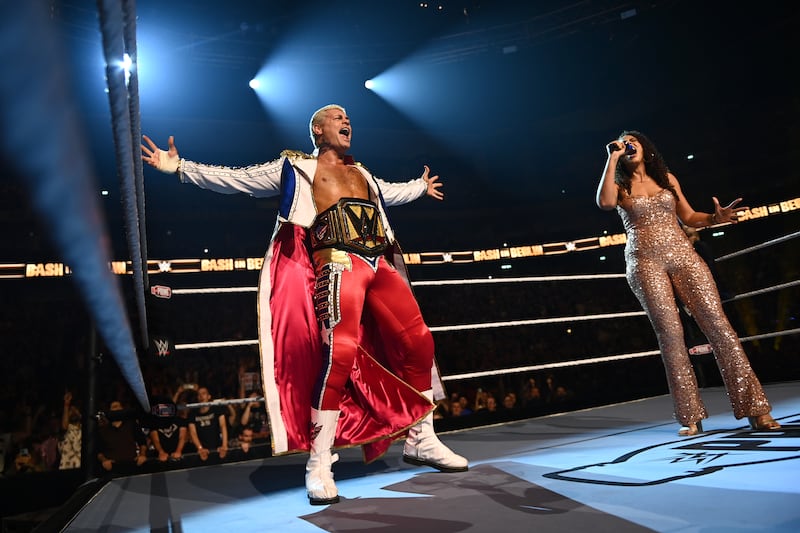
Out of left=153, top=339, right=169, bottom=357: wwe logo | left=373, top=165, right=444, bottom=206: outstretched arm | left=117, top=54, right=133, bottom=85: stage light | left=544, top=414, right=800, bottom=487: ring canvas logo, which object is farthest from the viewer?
left=373, top=165, right=444, bottom=206: outstretched arm

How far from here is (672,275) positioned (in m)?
2.08

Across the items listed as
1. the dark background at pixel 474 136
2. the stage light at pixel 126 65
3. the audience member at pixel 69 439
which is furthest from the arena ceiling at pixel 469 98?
the stage light at pixel 126 65

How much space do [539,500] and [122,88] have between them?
3.93ft

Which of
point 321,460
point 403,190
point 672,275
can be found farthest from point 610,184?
point 321,460

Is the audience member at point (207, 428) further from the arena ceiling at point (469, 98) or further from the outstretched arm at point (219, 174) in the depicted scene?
the arena ceiling at point (469, 98)

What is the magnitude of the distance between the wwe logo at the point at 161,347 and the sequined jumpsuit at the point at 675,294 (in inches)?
73.9

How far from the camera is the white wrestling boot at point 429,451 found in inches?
71.7

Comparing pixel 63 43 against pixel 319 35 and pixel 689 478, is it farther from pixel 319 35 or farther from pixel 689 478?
pixel 319 35

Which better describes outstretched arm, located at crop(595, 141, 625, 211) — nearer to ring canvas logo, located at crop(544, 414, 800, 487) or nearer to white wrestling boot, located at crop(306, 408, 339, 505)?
ring canvas logo, located at crop(544, 414, 800, 487)

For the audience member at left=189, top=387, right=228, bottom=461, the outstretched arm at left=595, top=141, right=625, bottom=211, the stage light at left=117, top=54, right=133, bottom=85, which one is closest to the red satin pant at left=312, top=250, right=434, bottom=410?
the outstretched arm at left=595, top=141, right=625, bottom=211

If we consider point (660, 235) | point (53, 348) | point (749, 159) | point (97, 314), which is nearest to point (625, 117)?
point (749, 159)

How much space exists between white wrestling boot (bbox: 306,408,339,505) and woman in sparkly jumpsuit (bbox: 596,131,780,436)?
1267 mm

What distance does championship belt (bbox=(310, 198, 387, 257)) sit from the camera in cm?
188

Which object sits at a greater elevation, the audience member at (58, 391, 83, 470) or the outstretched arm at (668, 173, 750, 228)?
the outstretched arm at (668, 173, 750, 228)
